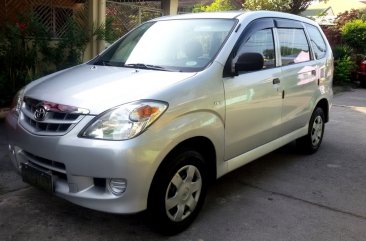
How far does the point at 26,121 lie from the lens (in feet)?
10.8

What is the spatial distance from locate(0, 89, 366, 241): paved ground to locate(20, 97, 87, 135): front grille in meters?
0.83

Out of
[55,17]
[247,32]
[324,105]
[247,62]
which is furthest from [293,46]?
[55,17]

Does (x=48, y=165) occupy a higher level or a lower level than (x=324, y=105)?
lower

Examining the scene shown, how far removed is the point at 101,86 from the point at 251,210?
178cm

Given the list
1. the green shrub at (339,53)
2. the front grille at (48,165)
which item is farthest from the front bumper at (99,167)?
the green shrub at (339,53)

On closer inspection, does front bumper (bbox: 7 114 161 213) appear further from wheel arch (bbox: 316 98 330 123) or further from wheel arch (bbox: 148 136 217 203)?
wheel arch (bbox: 316 98 330 123)

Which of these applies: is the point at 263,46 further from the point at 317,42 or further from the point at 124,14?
the point at 124,14

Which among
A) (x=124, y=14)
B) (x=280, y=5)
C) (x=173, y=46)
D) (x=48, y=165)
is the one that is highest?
(x=280, y=5)

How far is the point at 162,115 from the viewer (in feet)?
9.66

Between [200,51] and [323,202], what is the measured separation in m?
1.93

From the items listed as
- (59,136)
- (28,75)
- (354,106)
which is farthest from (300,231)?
(354,106)

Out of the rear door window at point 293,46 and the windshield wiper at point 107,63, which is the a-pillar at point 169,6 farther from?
the windshield wiper at point 107,63

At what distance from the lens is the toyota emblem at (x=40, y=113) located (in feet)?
10.2

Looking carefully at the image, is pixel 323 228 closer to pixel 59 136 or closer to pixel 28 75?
pixel 59 136
